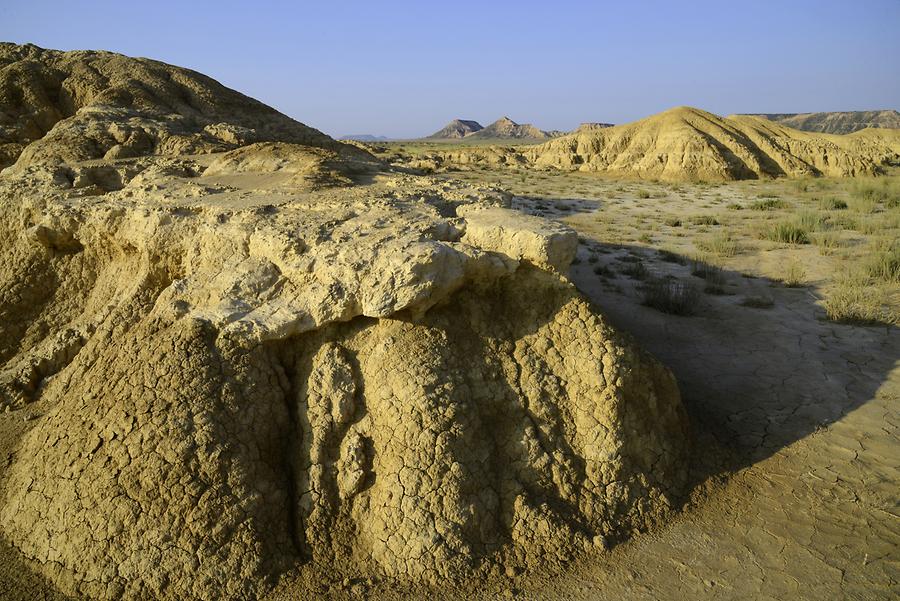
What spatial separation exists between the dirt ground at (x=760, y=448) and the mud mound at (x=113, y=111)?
10.4 ft

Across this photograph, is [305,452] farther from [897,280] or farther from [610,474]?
[897,280]

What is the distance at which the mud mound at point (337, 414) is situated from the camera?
2604 millimetres

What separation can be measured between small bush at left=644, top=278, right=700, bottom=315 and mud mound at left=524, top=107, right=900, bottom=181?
15.0 m

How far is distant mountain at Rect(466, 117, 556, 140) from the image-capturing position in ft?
318

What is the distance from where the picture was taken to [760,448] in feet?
12.1

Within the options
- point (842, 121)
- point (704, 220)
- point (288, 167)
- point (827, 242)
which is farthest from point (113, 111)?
→ point (842, 121)

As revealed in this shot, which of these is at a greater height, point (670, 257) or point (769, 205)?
point (769, 205)

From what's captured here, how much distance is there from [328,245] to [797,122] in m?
88.9

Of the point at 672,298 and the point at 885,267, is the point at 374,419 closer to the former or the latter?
the point at 672,298

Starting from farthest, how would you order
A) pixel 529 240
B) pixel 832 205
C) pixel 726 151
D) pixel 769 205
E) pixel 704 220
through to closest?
pixel 726 151, pixel 769 205, pixel 832 205, pixel 704 220, pixel 529 240

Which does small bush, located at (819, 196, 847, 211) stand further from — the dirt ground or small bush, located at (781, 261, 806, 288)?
small bush, located at (781, 261, 806, 288)

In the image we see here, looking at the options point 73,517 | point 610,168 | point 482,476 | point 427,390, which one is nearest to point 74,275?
point 73,517

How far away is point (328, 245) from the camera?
316cm

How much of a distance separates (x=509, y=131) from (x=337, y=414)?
104960mm
